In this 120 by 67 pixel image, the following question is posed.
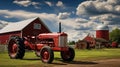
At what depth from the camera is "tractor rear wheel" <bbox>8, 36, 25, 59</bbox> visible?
2130 centimetres

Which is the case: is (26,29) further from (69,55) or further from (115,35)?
(115,35)

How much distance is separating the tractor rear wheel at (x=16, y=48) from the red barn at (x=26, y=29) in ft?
85.6

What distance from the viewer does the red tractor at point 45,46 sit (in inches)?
741

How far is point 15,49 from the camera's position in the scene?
875 inches

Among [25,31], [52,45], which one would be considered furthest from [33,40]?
[25,31]

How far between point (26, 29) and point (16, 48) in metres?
27.8

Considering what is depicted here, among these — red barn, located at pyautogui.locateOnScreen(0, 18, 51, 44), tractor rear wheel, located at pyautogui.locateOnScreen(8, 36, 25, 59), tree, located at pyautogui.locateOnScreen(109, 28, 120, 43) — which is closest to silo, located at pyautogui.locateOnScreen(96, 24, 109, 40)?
tree, located at pyautogui.locateOnScreen(109, 28, 120, 43)

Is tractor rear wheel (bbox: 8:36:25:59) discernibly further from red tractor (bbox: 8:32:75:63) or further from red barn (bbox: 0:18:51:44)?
red barn (bbox: 0:18:51:44)

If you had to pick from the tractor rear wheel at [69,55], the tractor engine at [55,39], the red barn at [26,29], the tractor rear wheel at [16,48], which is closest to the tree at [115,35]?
the red barn at [26,29]

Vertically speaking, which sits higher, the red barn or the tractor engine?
the red barn

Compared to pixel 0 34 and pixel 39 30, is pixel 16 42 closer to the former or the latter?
pixel 39 30

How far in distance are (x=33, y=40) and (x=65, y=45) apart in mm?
3231

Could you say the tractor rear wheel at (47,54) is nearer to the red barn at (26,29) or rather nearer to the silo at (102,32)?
the red barn at (26,29)

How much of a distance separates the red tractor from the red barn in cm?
2669
